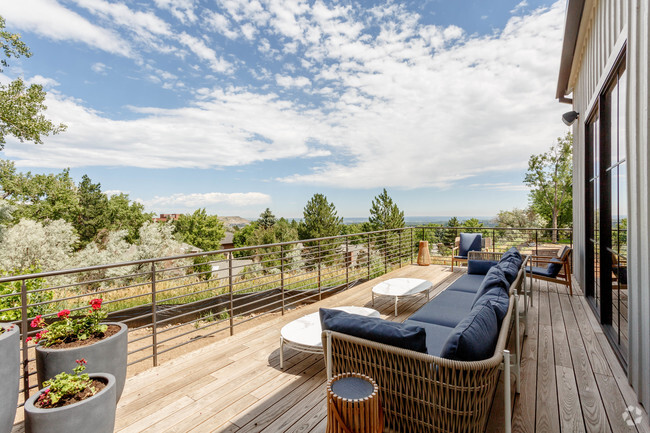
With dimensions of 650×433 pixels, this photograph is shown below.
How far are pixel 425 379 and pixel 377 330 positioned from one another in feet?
1.02

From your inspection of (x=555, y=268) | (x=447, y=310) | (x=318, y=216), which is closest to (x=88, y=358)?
(x=447, y=310)

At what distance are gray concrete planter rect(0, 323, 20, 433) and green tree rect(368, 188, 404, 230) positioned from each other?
Result: 21506 mm

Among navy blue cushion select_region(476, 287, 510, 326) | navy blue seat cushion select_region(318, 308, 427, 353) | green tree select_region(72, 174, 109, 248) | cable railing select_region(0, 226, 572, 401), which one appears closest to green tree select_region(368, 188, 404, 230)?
cable railing select_region(0, 226, 572, 401)

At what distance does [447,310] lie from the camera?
9.50 ft

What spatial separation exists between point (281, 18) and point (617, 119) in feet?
21.4

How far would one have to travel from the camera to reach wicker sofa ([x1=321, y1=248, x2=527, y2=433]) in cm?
133

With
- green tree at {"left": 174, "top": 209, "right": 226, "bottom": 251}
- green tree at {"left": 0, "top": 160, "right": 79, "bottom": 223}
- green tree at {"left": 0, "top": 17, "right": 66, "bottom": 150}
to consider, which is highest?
green tree at {"left": 0, "top": 17, "right": 66, "bottom": 150}

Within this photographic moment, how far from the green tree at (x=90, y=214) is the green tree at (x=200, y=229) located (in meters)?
8.50

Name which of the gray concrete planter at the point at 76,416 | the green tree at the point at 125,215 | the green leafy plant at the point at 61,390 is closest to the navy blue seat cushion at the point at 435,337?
the gray concrete planter at the point at 76,416

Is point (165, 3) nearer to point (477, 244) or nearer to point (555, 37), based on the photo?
point (555, 37)

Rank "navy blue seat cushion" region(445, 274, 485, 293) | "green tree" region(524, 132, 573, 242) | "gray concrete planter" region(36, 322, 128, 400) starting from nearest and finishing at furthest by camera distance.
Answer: "gray concrete planter" region(36, 322, 128, 400), "navy blue seat cushion" region(445, 274, 485, 293), "green tree" region(524, 132, 573, 242)

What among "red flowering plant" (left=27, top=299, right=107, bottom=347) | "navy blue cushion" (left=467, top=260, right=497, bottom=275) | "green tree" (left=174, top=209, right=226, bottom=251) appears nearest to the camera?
"red flowering plant" (left=27, top=299, right=107, bottom=347)

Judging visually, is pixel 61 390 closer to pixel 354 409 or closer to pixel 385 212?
pixel 354 409

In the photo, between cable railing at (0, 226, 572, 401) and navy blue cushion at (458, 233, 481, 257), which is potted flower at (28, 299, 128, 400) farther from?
navy blue cushion at (458, 233, 481, 257)
